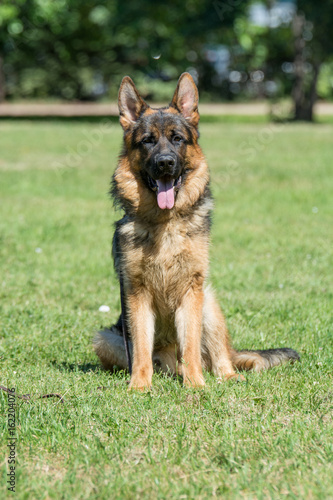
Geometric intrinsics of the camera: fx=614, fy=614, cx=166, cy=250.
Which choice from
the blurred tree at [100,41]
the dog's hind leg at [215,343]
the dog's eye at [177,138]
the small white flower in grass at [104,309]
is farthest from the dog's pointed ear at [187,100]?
the blurred tree at [100,41]

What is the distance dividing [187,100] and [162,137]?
450 millimetres

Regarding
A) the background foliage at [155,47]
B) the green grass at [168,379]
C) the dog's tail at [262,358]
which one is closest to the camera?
the green grass at [168,379]

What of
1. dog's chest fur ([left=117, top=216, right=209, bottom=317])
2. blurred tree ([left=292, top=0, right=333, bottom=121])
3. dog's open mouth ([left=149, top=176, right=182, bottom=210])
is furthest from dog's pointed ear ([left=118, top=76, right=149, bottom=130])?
blurred tree ([left=292, top=0, right=333, bottom=121])

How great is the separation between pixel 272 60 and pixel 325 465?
41005 millimetres

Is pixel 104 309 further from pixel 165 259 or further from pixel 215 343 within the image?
pixel 165 259

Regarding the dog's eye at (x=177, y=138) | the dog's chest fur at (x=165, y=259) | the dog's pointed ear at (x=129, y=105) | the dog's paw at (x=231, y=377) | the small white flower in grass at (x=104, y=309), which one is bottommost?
the small white flower in grass at (x=104, y=309)

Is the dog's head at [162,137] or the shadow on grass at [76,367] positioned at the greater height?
the dog's head at [162,137]

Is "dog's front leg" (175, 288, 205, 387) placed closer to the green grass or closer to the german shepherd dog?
the german shepherd dog

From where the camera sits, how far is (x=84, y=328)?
17.9 feet

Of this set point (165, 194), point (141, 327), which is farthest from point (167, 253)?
point (141, 327)

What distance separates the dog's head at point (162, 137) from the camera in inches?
167

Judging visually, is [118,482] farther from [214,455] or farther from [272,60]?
[272,60]

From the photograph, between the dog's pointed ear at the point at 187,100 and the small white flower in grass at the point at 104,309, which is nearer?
the dog's pointed ear at the point at 187,100

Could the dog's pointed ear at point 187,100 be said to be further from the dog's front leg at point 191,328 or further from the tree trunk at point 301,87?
the tree trunk at point 301,87
